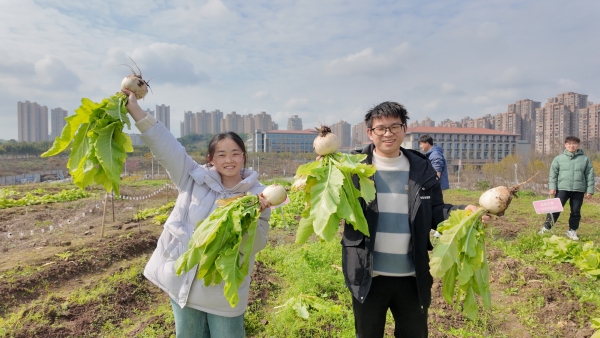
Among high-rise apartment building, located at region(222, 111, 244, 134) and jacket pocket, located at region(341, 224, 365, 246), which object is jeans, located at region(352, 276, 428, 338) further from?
high-rise apartment building, located at region(222, 111, 244, 134)

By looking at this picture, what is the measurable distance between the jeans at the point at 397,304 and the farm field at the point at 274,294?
4.33 feet

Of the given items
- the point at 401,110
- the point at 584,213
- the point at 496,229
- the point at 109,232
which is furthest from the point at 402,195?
the point at 584,213

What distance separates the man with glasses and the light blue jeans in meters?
0.87

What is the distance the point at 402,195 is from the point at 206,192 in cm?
138

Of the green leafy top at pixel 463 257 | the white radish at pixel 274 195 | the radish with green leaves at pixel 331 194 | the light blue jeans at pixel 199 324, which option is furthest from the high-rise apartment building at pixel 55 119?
the green leafy top at pixel 463 257

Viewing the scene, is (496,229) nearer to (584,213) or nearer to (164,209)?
(584,213)

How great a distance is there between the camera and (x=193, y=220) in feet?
7.60

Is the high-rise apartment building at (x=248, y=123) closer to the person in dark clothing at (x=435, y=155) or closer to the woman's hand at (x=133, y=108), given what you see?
the person in dark clothing at (x=435, y=155)

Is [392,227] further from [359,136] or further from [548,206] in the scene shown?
[359,136]

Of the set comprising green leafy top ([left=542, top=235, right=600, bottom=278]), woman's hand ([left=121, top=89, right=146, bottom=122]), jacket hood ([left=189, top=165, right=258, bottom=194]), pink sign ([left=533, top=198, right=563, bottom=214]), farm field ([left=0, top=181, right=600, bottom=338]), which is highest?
woman's hand ([left=121, top=89, right=146, bottom=122])

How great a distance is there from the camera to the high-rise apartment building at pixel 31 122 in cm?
7450

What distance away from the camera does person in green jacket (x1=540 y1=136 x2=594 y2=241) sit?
7.19 metres

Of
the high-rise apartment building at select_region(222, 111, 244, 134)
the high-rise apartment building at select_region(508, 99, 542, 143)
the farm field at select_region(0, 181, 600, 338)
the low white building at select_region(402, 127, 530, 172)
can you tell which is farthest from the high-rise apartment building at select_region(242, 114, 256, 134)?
the farm field at select_region(0, 181, 600, 338)

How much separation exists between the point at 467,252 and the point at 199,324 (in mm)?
1809
